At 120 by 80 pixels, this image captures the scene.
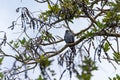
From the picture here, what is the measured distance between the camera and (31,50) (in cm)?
439

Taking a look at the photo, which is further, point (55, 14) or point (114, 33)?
point (55, 14)

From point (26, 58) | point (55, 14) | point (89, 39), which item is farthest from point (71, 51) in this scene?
point (55, 14)

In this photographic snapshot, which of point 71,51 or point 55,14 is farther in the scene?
point 55,14

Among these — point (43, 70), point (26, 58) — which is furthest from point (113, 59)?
point (43, 70)

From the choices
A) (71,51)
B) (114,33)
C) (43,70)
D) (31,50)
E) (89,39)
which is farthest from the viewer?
(114,33)

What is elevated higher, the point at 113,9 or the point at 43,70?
the point at 113,9

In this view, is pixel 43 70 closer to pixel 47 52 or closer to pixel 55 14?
pixel 47 52

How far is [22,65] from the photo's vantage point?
189 inches

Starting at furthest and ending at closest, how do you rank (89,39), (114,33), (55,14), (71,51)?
(55,14) → (114,33) → (89,39) → (71,51)

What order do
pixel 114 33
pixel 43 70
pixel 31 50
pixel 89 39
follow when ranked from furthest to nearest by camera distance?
pixel 114 33 < pixel 89 39 < pixel 31 50 < pixel 43 70

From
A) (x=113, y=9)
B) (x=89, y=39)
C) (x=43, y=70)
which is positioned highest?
(x=113, y=9)

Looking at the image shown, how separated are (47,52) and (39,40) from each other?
316 mm

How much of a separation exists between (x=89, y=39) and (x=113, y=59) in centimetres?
46

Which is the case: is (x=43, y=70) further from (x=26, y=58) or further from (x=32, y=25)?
(x=26, y=58)
